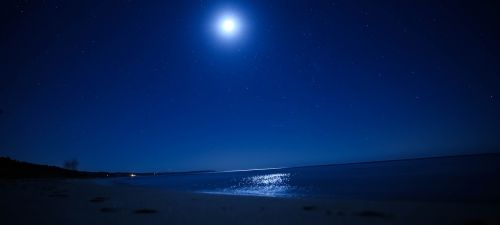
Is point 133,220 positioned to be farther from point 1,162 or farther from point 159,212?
point 1,162

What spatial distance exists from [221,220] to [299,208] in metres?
5.30

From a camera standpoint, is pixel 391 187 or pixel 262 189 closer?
pixel 391 187

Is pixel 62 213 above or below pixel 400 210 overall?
above

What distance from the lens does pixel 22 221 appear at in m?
10.8

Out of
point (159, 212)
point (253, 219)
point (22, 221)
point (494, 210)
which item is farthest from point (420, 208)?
point (22, 221)

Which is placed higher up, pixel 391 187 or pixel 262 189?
pixel 391 187

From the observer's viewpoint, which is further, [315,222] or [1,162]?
[1,162]

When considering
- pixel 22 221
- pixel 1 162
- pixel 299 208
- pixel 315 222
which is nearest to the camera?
pixel 22 221

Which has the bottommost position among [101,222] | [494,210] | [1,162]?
[494,210]

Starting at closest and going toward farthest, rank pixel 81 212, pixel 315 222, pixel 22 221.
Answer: pixel 22 221
pixel 315 222
pixel 81 212

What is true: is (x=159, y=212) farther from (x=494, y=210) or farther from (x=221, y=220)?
(x=494, y=210)

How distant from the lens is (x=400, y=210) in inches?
548

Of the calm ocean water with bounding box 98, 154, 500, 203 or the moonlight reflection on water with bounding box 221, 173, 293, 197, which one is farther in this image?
the moonlight reflection on water with bounding box 221, 173, 293, 197

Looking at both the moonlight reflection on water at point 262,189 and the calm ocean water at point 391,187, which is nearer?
the calm ocean water at point 391,187
